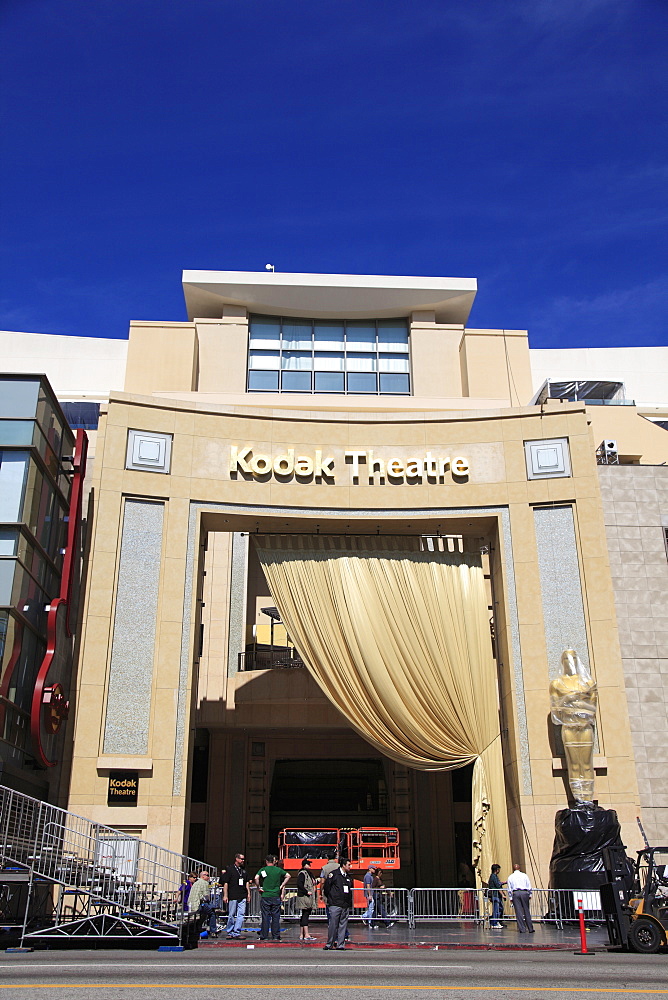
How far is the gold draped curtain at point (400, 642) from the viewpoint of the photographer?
2786 cm

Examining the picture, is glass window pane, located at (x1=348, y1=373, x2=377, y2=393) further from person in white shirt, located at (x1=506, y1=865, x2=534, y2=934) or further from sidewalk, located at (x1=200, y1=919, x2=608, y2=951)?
person in white shirt, located at (x1=506, y1=865, x2=534, y2=934)

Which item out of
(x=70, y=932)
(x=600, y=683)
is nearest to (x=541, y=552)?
(x=600, y=683)

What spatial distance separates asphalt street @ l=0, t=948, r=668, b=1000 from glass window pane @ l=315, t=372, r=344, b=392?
2529 cm

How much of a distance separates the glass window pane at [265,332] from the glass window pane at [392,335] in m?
4.50

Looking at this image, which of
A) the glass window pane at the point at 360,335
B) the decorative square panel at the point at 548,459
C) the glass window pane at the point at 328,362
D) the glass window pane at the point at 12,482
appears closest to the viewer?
the glass window pane at the point at 12,482

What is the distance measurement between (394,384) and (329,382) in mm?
2803

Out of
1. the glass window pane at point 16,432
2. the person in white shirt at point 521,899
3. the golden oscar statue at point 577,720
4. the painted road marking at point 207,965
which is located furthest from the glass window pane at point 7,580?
the golden oscar statue at point 577,720

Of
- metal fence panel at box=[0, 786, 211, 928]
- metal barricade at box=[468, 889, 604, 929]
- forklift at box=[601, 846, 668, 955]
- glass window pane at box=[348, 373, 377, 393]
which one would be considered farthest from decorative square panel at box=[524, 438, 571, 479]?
metal fence panel at box=[0, 786, 211, 928]

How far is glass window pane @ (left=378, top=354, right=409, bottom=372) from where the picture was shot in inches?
1593

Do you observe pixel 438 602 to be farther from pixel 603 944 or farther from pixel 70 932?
pixel 70 932

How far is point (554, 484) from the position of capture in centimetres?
2895

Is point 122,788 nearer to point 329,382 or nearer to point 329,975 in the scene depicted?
point 329,975

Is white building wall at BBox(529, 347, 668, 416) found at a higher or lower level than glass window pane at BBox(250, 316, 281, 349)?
higher

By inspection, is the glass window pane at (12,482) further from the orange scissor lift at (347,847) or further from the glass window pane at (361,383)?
the glass window pane at (361,383)
